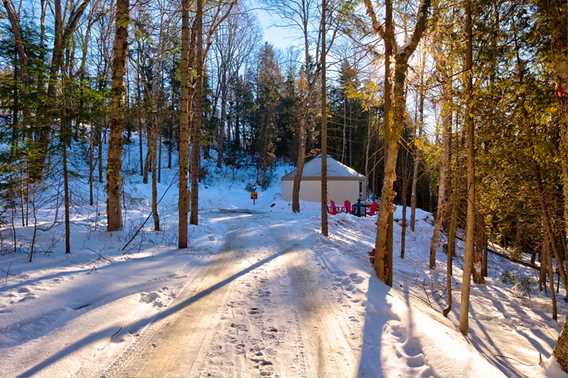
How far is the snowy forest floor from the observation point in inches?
117

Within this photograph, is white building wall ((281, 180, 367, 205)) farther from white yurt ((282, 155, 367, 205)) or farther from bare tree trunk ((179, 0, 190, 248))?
bare tree trunk ((179, 0, 190, 248))

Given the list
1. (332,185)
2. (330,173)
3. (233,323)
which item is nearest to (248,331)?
(233,323)

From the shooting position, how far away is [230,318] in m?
3.94

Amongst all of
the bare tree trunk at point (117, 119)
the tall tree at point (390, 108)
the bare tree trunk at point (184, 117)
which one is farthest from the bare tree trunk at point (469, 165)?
the bare tree trunk at point (117, 119)

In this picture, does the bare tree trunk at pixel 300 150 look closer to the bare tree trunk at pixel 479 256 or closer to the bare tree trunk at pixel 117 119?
the bare tree trunk at pixel 479 256

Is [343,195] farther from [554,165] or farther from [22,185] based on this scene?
[22,185]

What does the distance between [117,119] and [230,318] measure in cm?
590

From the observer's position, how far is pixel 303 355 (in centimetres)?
A: 317

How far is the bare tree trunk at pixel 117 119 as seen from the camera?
24.2ft

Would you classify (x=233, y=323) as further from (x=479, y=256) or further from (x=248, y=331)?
(x=479, y=256)

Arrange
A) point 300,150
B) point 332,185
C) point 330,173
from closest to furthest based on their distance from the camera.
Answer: point 300,150 < point 332,185 < point 330,173

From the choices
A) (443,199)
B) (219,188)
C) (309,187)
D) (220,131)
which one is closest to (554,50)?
(443,199)

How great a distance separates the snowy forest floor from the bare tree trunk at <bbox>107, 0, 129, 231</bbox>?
740 millimetres

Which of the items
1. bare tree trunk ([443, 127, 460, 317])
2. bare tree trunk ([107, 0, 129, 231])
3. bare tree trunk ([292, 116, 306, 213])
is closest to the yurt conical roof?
bare tree trunk ([292, 116, 306, 213])
